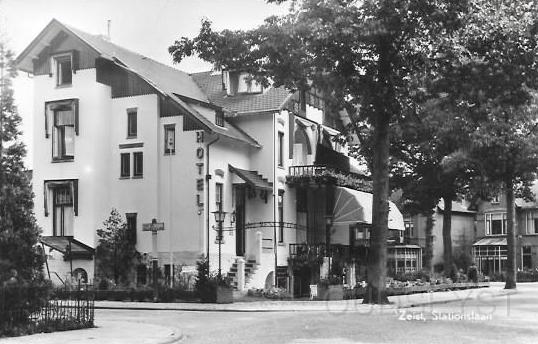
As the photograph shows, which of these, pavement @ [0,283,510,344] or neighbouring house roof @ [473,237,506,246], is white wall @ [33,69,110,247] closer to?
pavement @ [0,283,510,344]

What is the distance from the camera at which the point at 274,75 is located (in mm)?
26922

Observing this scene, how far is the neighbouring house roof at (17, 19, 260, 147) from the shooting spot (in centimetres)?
3675

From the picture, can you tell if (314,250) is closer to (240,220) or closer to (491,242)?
(240,220)

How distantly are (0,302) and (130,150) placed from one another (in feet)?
72.7

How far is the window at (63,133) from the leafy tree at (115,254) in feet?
14.9

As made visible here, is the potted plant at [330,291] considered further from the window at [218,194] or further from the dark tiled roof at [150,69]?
the dark tiled roof at [150,69]

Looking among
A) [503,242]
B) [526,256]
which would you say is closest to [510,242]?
[503,242]

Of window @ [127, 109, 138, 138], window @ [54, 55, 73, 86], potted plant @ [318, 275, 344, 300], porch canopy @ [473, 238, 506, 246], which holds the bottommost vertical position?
potted plant @ [318, 275, 344, 300]

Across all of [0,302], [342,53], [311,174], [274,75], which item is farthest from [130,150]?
[0,302]

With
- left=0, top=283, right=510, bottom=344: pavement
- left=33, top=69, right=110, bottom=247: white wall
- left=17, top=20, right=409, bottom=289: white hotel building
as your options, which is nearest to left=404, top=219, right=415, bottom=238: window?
left=17, top=20, right=409, bottom=289: white hotel building

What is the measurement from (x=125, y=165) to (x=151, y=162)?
64.2 inches

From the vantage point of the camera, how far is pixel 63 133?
38531 mm

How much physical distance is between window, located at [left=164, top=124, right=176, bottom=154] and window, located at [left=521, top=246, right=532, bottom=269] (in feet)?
169

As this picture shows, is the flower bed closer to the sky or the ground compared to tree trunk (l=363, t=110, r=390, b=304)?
closer to the ground
